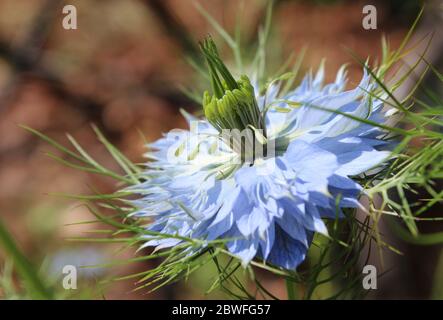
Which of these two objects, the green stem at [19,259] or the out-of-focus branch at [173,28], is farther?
the out-of-focus branch at [173,28]

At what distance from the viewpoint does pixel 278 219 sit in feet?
2.29

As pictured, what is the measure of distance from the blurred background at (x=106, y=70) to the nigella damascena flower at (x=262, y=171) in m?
1.16

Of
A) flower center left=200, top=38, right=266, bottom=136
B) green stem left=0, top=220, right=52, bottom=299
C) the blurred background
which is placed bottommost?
green stem left=0, top=220, right=52, bottom=299

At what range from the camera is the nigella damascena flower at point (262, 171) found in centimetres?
68

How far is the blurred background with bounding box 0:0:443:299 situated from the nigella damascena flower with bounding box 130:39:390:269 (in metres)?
1.16

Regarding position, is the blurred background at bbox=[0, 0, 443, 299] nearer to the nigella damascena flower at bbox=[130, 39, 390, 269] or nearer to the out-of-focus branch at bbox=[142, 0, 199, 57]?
the out-of-focus branch at bbox=[142, 0, 199, 57]

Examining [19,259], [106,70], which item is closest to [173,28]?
[106,70]

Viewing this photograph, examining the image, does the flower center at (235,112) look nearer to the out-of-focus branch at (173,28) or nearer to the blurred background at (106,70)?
the blurred background at (106,70)

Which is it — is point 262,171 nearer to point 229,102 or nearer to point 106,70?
point 229,102

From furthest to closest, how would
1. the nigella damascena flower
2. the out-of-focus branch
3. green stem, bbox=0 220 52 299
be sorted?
the out-of-focus branch → the nigella damascena flower → green stem, bbox=0 220 52 299

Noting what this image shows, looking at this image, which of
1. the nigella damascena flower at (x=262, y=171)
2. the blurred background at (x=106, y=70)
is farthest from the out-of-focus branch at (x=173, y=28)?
the nigella damascena flower at (x=262, y=171)

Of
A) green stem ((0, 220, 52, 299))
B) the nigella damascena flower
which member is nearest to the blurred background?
the nigella damascena flower

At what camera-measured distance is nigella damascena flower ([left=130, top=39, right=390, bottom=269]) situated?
68 centimetres

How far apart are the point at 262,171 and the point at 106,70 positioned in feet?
6.28
